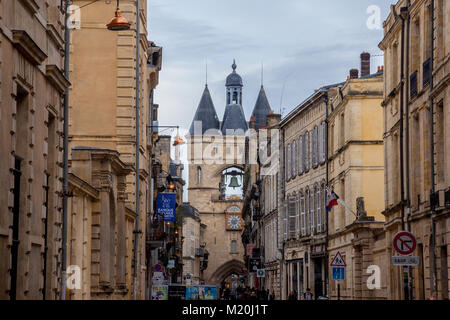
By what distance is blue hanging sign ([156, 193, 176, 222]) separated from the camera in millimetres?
53375

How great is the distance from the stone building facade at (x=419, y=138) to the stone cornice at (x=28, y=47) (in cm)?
1078

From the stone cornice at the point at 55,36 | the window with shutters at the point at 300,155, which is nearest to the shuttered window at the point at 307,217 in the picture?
the window with shutters at the point at 300,155

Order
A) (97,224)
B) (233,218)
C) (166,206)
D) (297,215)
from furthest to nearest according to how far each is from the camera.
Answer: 1. (233,218)
2. (297,215)
3. (166,206)
4. (97,224)

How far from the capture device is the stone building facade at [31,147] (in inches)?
639

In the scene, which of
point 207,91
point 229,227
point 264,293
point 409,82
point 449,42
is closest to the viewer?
point 449,42

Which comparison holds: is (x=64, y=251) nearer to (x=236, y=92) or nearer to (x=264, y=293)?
(x=264, y=293)

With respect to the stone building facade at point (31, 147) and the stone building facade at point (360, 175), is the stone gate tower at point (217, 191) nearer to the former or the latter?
the stone building facade at point (360, 175)

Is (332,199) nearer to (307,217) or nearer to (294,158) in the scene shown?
(307,217)

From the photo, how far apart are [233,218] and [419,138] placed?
126 meters

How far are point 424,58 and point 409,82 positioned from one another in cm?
213

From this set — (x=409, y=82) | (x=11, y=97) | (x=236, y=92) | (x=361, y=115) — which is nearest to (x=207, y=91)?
(x=236, y=92)

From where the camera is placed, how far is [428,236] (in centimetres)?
2734

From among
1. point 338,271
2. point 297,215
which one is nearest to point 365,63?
point 297,215

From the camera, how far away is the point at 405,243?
21594mm
